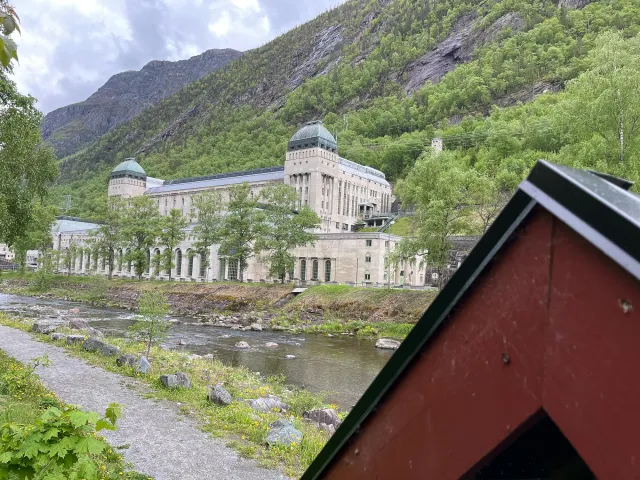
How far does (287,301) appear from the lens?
43375 millimetres

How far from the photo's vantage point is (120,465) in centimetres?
647

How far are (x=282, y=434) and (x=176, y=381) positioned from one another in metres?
4.08

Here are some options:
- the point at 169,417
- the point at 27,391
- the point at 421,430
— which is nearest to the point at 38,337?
the point at 27,391

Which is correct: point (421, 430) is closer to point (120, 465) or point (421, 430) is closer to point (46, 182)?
point (120, 465)

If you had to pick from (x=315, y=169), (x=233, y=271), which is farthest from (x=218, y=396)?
(x=315, y=169)

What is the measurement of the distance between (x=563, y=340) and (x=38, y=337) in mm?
19756

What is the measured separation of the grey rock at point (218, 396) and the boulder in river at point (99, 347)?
5794 millimetres

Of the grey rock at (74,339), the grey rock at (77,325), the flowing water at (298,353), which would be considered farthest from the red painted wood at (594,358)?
the grey rock at (77,325)

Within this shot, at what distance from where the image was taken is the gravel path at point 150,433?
6715mm

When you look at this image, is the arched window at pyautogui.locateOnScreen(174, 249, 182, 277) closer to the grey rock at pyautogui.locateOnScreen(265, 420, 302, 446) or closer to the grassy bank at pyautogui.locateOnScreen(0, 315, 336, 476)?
the grassy bank at pyautogui.locateOnScreen(0, 315, 336, 476)

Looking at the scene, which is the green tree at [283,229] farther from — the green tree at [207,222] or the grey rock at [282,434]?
the grey rock at [282,434]

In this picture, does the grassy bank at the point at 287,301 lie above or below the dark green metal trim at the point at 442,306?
below

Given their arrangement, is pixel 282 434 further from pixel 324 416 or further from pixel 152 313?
pixel 152 313

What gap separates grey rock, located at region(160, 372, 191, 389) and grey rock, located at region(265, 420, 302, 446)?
11.2 feet
